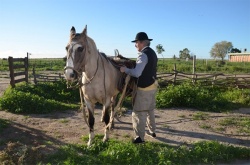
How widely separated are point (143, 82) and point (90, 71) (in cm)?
106

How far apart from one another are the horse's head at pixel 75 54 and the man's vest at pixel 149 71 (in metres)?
1.16

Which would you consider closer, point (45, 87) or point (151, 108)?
point (151, 108)

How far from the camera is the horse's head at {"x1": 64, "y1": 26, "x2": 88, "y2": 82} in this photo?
414 cm

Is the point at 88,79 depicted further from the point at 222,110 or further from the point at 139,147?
the point at 222,110

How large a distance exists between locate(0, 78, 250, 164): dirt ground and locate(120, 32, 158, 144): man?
81 cm

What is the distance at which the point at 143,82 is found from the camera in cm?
516

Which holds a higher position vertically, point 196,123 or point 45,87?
point 45,87

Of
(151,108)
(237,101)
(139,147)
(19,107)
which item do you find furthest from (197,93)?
(19,107)

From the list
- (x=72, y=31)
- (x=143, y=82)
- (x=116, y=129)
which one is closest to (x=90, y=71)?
(x=72, y=31)

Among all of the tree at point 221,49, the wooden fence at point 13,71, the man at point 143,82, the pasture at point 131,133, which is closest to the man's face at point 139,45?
the man at point 143,82

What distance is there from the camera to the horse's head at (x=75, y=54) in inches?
163

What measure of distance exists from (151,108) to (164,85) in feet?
26.0

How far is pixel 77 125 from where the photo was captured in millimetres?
7051

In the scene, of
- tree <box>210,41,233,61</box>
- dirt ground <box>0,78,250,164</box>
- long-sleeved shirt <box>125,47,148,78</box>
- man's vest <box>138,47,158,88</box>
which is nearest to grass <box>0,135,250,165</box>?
dirt ground <box>0,78,250,164</box>
